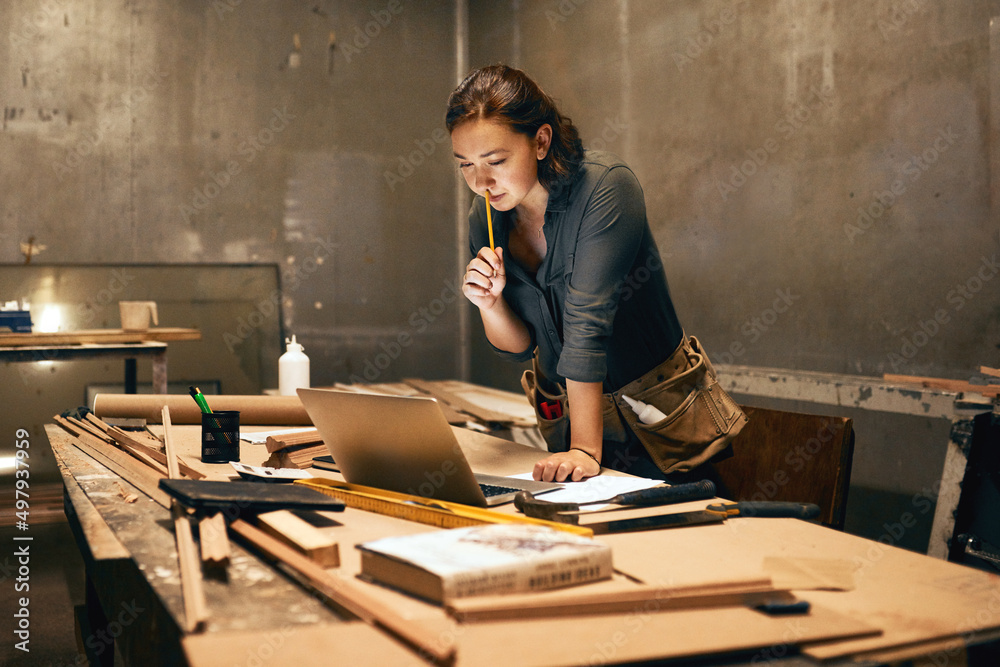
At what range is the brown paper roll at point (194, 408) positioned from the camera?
1982mm

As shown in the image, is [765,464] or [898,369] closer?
[765,464]

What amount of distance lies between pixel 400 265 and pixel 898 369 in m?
3.47

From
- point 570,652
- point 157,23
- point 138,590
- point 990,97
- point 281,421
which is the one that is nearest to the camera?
point 570,652

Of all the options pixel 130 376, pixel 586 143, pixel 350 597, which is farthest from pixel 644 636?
pixel 586 143

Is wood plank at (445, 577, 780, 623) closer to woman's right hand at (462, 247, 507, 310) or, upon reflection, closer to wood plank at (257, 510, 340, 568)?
wood plank at (257, 510, 340, 568)

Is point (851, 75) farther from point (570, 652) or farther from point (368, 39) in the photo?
point (368, 39)

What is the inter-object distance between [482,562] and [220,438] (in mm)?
945

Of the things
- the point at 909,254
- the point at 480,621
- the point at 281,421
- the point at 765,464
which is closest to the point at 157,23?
the point at 281,421

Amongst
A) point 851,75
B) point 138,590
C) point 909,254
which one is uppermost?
point 851,75

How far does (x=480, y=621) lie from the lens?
0.73 m

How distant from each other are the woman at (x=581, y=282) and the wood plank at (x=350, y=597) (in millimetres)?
614

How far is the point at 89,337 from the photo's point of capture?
12.9 feet

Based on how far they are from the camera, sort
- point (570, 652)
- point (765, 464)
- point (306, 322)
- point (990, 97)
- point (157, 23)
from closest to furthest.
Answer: point (570, 652), point (765, 464), point (990, 97), point (157, 23), point (306, 322)

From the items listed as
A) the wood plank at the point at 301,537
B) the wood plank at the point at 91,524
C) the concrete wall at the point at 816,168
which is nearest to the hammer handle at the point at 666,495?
the wood plank at the point at 301,537
